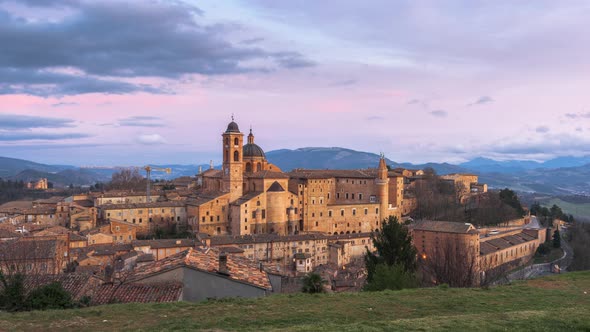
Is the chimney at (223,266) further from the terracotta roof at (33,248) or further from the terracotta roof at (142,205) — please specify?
the terracotta roof at (142,205)

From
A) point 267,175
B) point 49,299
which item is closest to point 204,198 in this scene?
point 267,175

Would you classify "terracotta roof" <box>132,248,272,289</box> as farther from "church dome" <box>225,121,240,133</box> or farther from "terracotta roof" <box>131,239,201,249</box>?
"church dome" <box>225,121,240,133</box>

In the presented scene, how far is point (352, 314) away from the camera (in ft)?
37.6

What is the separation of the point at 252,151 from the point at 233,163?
9.63m

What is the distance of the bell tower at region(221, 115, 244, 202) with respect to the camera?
2185 inches

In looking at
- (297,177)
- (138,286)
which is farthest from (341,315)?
(297,177)

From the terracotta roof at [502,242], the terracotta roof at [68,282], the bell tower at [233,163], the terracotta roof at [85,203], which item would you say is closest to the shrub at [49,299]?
the terracotta roof at [68,282]

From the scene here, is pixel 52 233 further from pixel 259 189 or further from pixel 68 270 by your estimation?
pixel 259 189

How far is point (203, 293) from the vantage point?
559 inches

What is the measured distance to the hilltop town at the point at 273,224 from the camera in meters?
34.8

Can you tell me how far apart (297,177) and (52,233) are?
30834 millimetres

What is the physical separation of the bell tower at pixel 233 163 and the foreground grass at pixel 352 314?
139 feet

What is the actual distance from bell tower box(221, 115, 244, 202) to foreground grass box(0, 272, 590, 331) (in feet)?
139

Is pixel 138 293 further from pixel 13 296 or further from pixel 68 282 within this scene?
pixel 13 296
